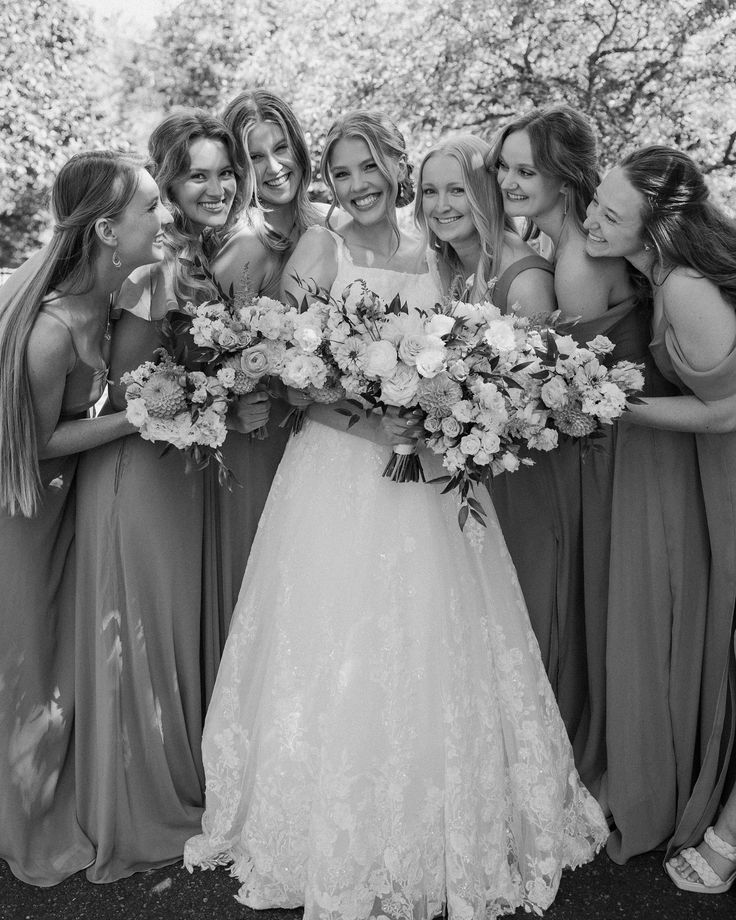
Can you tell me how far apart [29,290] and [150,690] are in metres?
1.57

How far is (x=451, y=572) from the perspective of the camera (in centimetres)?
326

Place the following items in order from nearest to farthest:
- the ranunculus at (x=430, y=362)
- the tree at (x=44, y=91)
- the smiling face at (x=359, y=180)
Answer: the ranunculus at (x=430, y=362), the smiling face at (x=359, y=180), the tree at (x=44, y=91)

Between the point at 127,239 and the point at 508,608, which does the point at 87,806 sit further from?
the point at 127,239

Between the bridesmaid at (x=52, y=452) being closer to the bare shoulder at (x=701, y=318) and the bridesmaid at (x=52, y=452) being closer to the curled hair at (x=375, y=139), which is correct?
the curled hair at (x=375, y=139)

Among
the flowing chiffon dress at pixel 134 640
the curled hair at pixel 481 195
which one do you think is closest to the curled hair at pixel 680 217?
the curled hair at pixel 481 195

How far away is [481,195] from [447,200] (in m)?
0.14

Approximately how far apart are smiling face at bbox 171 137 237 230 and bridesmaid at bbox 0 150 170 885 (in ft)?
1.18

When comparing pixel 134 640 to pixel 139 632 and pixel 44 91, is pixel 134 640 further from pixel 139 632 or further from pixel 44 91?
pixel 44 91

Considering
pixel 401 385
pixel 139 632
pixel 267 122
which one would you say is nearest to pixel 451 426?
pixel 401 385

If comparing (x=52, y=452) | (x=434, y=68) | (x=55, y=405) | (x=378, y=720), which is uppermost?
(x=434, y=68)

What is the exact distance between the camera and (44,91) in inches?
577

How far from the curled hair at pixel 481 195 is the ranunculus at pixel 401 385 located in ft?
2.66

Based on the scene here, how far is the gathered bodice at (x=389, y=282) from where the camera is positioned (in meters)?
3.54

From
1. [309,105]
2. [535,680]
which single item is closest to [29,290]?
[535,680]
